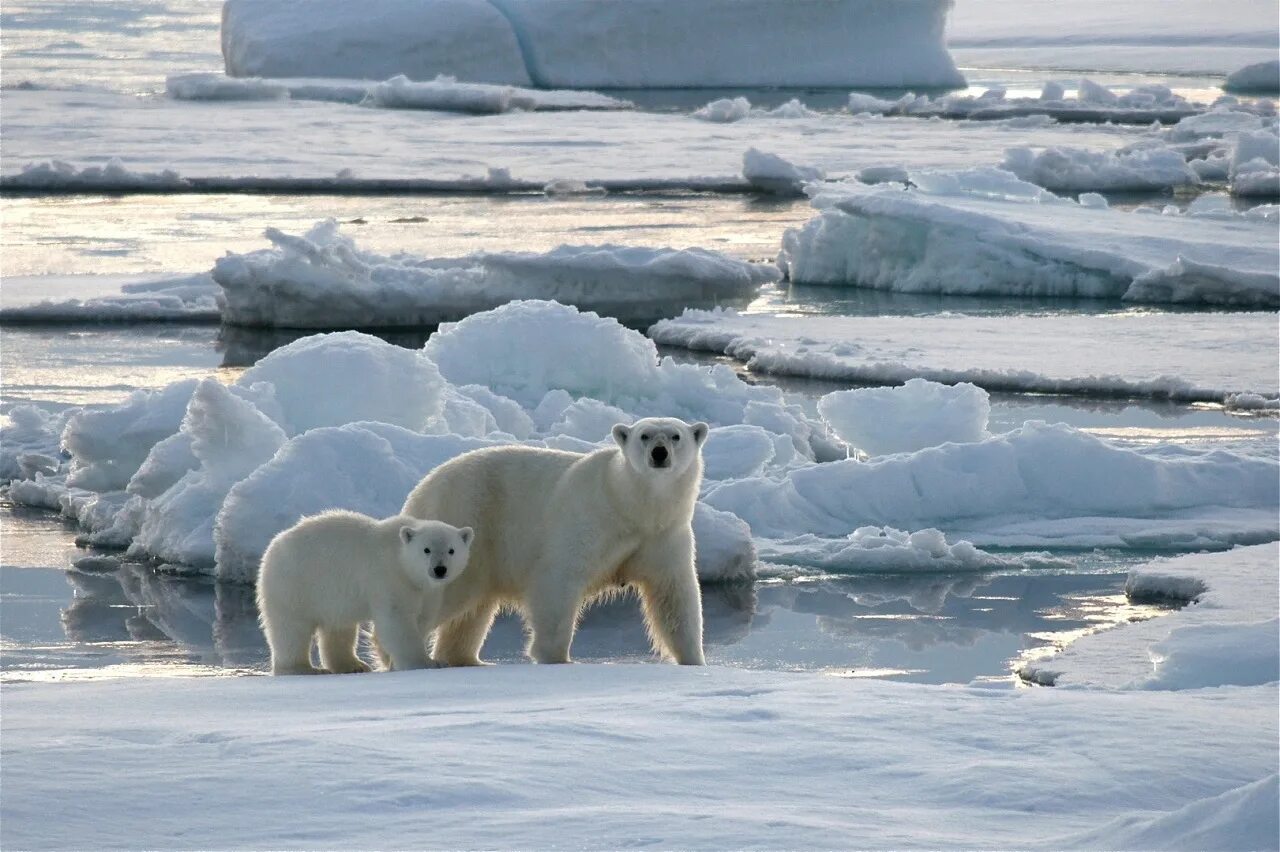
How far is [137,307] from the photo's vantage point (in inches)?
448

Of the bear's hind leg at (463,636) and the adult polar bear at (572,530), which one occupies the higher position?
the adult polar bear at (572,530)

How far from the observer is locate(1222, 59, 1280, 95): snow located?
30641mm

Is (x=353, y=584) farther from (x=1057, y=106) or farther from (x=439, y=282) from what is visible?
(x=1057, y=106)

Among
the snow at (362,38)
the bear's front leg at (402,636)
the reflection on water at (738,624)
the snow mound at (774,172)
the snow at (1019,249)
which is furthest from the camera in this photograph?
the snow at (362,38)

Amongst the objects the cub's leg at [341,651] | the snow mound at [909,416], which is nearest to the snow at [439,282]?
the snow mound at [909,416]

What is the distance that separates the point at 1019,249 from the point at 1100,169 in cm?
617

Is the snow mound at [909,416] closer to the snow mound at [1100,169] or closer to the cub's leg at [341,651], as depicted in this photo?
the cub's leg at [341,651]

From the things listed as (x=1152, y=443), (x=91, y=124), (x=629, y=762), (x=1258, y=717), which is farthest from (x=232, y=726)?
(x=91, y=124)

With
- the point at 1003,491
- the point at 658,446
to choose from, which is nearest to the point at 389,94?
the point at 1003,491

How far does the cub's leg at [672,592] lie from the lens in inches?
161

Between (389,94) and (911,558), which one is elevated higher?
(389,94)

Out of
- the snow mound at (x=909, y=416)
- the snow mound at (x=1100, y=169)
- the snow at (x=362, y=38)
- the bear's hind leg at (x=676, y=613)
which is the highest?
the snow at (x=362, y=38)

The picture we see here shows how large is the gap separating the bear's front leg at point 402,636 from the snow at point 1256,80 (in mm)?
29316

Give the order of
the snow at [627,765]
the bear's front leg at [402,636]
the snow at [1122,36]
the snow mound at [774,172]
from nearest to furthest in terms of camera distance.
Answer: the snow at [627,765] < the bear's front leg at [402,636] < the snow mound at [774,172] < the snow at [1122,36]
